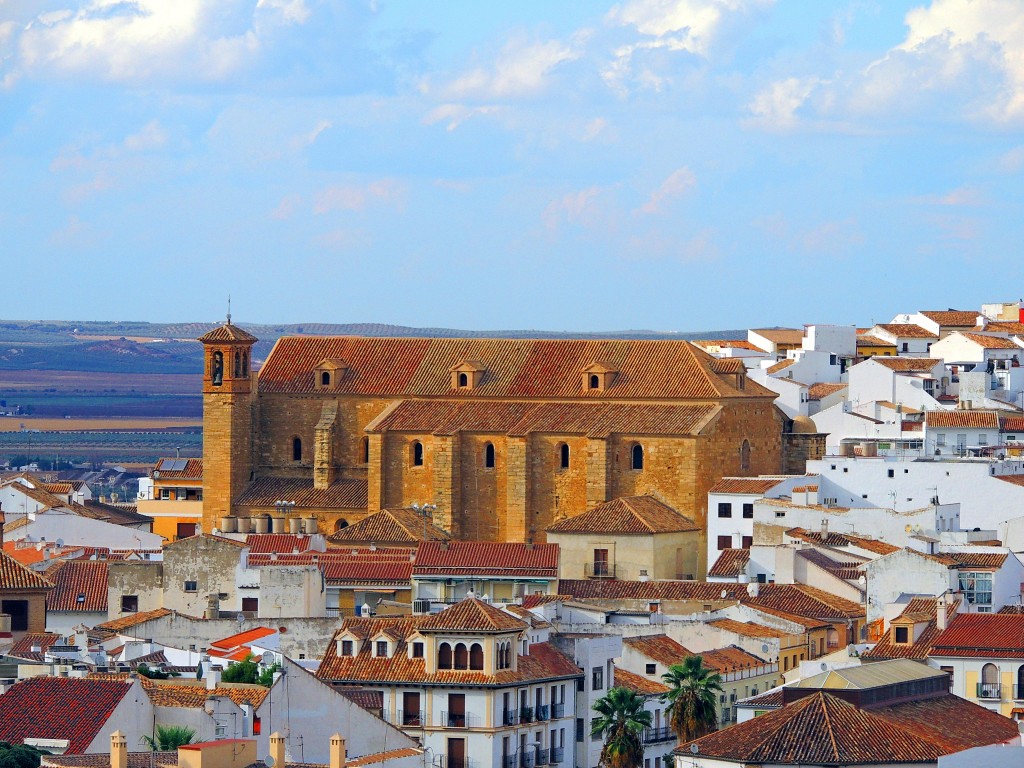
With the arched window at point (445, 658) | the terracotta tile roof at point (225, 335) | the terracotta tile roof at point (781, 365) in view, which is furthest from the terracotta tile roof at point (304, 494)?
the arched window at point (445, 658)

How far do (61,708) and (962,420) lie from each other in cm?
5797

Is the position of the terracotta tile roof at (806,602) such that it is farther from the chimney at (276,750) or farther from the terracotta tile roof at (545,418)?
the chimney at (276,750)

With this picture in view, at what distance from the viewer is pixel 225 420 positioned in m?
120

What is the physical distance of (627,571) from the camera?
A: 105 m

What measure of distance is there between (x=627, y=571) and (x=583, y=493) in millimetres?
9233

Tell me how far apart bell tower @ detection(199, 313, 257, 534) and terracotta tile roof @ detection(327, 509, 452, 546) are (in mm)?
9697

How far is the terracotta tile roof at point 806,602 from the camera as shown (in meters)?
92.0

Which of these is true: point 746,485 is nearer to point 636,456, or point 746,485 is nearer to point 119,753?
point 636,456

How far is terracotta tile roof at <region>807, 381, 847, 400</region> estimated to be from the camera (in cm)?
13025

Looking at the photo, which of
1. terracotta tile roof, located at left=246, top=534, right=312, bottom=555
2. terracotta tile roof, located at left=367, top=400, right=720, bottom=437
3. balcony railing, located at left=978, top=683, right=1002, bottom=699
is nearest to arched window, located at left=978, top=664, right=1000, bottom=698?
balcony railing, located at left=978, top=683, right=1002, bottom=699

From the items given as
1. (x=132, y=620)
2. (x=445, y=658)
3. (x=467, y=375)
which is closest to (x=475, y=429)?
(x=467, y=375)

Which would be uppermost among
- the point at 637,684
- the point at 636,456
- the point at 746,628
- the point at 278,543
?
the point at 636,456

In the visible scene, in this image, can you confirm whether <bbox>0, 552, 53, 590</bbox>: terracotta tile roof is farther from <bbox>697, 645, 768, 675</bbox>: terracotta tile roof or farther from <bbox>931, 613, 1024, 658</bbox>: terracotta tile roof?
<bbox>931, 613, 1024, 658</bbox>: terracotta tile roof

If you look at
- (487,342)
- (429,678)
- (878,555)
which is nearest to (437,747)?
(429,678)
